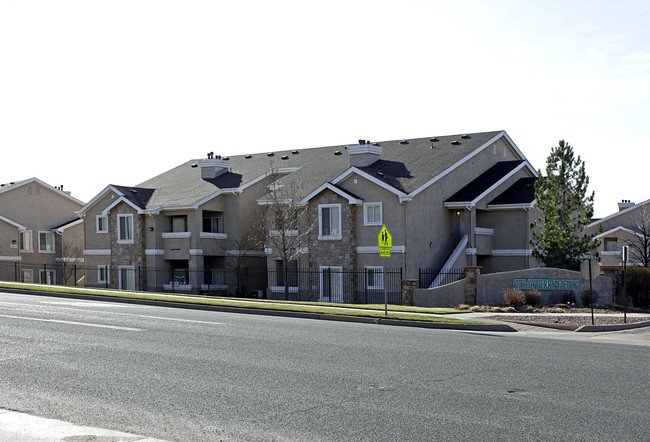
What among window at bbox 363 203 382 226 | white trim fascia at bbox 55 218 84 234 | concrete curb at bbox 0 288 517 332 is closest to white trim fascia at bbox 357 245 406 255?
window at bbox 363 203 382 226

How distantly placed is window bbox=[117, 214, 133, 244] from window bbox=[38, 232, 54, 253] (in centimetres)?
1505

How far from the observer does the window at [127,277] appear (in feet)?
139

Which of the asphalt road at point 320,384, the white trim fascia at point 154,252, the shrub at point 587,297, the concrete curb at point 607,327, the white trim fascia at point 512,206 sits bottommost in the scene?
the concrete curb at point 607,327

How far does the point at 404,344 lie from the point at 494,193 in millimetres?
23933

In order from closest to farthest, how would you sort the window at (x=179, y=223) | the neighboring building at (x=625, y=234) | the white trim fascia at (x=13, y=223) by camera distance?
the window at (x=179, y=223), the white trim fascia at (x=13, y=223), the neighboring building at (x=625, y=234)

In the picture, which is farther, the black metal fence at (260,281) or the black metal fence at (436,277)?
the black metal fence at (260,281)

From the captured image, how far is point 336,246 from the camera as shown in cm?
3538

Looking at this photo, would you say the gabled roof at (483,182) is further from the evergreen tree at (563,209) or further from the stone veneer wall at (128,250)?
the stone veneer wall at (128,250)

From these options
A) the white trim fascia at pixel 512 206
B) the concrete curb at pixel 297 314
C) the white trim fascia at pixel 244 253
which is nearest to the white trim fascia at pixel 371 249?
the white trim fascia at pixel 512 206

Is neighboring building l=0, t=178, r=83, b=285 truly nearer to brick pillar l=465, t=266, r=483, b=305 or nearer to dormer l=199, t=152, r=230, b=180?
dormer l=199, t=152, r=230, b=180

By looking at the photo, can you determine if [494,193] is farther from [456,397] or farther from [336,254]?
[456,397]

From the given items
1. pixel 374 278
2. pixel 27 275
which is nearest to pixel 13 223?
pixel 27 275

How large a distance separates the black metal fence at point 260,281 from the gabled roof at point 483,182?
536 centimetres

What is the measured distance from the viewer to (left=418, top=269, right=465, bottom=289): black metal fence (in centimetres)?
3322
